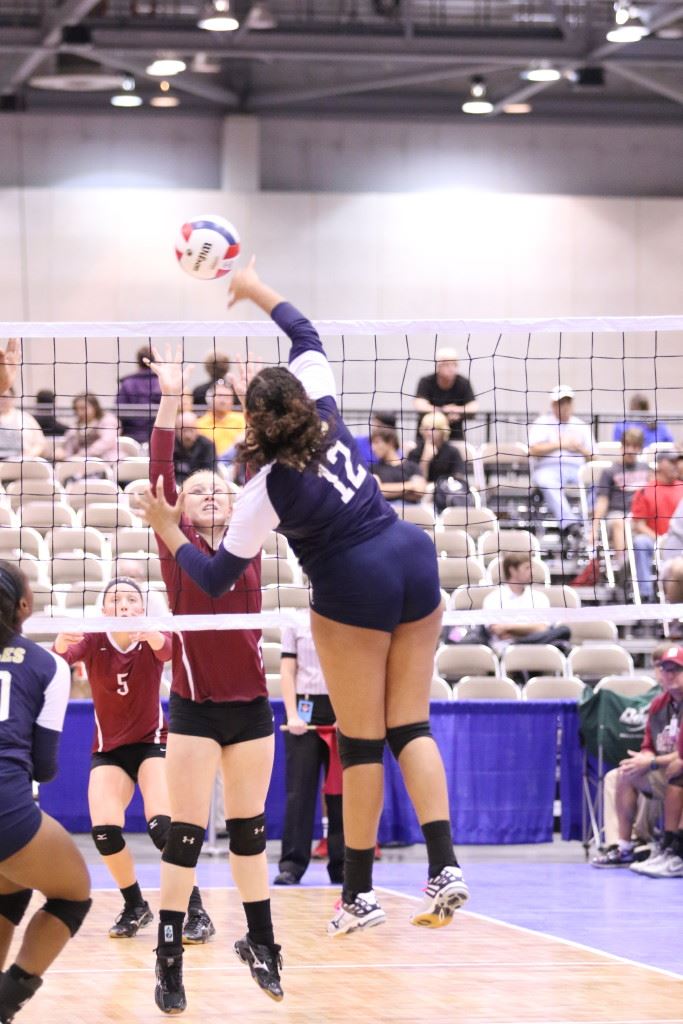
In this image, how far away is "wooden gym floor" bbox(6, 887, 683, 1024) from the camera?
5562mm

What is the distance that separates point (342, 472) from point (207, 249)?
1886mm

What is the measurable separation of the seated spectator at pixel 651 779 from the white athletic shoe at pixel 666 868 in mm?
117

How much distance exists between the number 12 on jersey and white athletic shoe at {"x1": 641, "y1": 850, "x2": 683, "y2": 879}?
18.2 ft

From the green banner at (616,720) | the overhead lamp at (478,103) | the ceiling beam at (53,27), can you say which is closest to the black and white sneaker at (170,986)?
the green banner at (616,720)

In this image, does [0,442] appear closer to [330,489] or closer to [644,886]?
[644,886]

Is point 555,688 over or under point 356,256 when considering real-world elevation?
under

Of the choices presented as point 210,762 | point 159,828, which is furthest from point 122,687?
point 210,762

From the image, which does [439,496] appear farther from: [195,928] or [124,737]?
[195,928]

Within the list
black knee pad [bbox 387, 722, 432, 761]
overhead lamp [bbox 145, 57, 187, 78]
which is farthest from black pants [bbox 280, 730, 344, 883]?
overhead lamp [bbox 145, 57, 187, 78]

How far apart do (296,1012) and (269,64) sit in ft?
57.9

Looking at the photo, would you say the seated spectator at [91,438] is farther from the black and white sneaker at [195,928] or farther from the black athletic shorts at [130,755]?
the black and white sneaker at [195,928]

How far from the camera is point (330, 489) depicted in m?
4.83

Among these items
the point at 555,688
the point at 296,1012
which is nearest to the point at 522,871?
the point at 555,688

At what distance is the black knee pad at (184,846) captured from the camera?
221 inches
